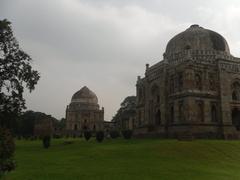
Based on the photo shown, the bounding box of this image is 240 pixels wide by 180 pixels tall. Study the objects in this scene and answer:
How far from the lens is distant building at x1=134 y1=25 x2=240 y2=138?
38125 mm

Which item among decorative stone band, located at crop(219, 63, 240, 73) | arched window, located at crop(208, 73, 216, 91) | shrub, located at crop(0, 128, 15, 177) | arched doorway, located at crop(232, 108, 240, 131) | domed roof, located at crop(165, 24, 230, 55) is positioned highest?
domed roof, located at crop(165, 24, 230, 55)

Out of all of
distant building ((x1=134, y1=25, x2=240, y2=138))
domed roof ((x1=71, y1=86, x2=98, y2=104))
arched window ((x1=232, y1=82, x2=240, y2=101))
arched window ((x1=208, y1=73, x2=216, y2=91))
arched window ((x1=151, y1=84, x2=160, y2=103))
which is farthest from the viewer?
domed roof ((x1=71, y1=86, x2=98, y2=104))

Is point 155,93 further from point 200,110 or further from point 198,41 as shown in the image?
point 198,41

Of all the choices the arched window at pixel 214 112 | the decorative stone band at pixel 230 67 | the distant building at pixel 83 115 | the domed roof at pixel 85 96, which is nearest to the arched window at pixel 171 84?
the arched window at pixel 214 112

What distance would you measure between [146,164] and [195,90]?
812 inches

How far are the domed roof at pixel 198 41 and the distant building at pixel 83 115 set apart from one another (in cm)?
3670

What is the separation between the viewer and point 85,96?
7919cm

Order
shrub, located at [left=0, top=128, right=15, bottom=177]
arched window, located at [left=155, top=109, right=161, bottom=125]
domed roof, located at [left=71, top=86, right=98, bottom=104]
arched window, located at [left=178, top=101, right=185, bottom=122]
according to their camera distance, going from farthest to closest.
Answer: domed roof, located at [left=71, top=86, right=98, bottom=104] < arched window, located at [left=155, top=109, right=161, bottom=125] < arched window, located at [left=178, top=101, right=185, bottom=122] < shrub, located at [left=0, top=128, right=15, bottom=177]

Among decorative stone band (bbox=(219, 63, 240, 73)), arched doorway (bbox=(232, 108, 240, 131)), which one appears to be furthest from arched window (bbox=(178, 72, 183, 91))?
arched doorway (bbox=(232, 108, 240, 131))

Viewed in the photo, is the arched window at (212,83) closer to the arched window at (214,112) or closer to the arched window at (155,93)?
the arched window at (214,112)

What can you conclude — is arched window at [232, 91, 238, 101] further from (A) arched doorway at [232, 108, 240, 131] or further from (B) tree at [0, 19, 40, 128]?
(B) tree at [0, 19, 40, 128]

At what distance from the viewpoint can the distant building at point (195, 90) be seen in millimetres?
38125

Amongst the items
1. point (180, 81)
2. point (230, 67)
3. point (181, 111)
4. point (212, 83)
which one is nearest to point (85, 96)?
point (180, 81)

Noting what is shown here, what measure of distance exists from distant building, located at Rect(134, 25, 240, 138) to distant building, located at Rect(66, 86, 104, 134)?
33.2 metres
